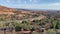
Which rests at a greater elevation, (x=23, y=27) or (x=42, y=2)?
(x=42, y=2)

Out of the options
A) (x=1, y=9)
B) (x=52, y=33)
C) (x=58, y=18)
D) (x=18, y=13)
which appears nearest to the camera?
(x=52, y=33)

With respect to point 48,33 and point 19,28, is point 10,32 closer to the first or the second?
point 19,28

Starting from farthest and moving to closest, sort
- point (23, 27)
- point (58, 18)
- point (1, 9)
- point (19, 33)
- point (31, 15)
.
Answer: point (1, 9) < point (31, 15) < point (58, 18) < point (23, 27) < point (19, 33)

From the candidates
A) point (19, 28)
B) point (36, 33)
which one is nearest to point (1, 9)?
point (19, 28)

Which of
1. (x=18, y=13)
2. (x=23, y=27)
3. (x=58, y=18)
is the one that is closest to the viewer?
(x=23, y=27)

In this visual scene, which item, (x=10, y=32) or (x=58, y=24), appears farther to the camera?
(x=58, y=24)

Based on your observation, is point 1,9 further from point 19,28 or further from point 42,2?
point 19,28

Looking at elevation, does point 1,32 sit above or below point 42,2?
below

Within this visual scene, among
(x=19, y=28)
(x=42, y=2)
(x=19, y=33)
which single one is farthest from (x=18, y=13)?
(x=19, y=33)

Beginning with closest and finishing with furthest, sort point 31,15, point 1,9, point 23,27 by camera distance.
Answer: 1. point 23,27
2. point 31,15
3. point 1,9
